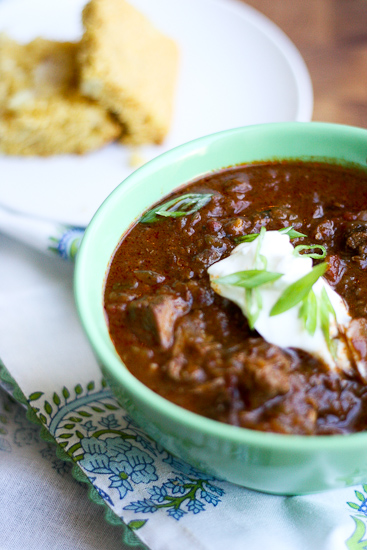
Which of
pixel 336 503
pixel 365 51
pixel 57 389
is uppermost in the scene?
pixel 365 51

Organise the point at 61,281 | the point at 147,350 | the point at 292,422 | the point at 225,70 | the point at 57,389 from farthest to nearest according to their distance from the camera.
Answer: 1. the point at 225,70
2. the point at 61,281
3. the point at 57,389
4. the point at 147,350
5. the point at 292,422

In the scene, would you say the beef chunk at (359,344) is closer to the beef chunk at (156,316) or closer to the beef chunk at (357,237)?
the beef chunk at (357,237)

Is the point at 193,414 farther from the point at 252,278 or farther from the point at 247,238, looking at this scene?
the point at 247,238

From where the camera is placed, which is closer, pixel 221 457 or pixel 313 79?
pixel 221 457

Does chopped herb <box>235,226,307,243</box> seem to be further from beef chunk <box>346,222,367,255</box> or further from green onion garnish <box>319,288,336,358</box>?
green onion garnish <box>319,288,336,358</box>

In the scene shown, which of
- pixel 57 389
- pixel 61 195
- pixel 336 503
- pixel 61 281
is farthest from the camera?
pixel 61 195

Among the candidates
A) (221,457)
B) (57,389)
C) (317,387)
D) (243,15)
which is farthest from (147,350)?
(243,15)

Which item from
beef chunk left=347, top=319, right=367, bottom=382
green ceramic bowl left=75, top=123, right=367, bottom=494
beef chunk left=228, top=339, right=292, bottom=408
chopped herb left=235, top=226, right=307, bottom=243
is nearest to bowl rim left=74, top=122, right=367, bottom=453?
green ceramic bowl left=75, top=123, right=367, bottom=494

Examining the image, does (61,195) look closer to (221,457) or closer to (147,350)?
(147,350)
